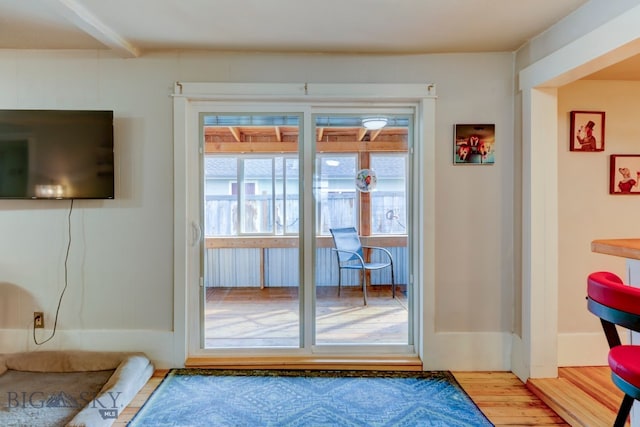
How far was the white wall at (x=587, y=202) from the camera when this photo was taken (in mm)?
2541

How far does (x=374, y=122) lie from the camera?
2643 mm

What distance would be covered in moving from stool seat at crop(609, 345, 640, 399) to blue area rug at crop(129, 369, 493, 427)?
1031 millimetres

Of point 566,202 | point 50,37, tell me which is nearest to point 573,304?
point 566,202

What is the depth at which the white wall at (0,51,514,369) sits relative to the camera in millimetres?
2469

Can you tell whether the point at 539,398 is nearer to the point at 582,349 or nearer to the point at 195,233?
the point at 582,349

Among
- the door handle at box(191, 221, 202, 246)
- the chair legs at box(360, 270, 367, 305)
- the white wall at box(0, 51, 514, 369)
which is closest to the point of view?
the white wall at box(0, 51, 514, 369)

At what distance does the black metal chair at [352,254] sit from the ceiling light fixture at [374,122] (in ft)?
2.65

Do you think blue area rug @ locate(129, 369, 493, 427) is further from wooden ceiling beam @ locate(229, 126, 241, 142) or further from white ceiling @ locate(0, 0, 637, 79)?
white ceiling @ locate(0, 0, 637, 79)

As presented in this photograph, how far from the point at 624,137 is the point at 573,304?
1321 millimetres

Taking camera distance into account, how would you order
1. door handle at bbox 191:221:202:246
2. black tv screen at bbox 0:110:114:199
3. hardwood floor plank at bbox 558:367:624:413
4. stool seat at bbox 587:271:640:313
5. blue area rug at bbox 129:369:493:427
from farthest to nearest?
1. door handle at bbox 191:221:202:246
2. black tv screen at bbox 0:110:114:199
3. hardwood floor plank at bbox 558:367:624:413
4. blue area rug at bbox 129:369:493:427
5. stool seat at bbox 587:271:640:313

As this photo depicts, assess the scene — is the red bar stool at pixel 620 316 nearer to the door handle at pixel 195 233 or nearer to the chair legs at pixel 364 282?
the chair legs at pixel 364 282

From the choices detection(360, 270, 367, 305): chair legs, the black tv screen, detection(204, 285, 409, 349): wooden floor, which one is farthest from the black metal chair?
the black tv screen

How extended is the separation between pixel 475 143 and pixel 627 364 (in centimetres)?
173

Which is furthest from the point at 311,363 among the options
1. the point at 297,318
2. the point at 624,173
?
the point at 624,173
